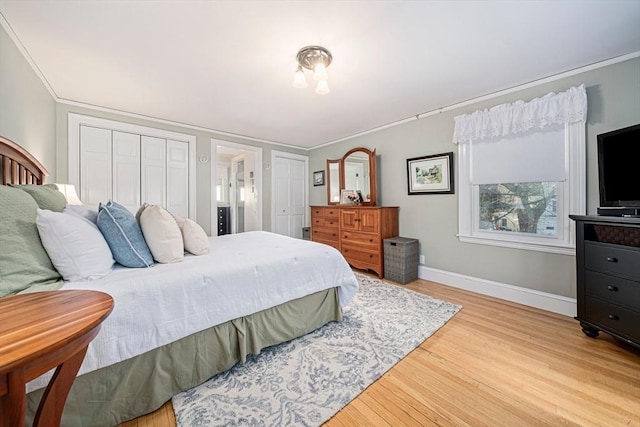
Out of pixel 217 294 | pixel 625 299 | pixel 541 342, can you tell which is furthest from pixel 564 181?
pixel 217 294

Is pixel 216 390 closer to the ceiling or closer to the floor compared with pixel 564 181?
closer to the floor

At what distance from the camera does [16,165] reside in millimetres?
1684

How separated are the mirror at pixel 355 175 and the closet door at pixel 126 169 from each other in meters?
2.93

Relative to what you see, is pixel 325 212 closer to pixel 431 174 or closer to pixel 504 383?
pixel 431 174

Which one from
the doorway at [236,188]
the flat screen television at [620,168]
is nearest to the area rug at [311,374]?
the flat screen television at [620,168]

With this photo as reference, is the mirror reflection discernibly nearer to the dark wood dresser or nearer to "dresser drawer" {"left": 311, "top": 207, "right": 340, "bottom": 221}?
"dresser drawer" {"left": 311, "top": 207, "right": 340, "bottom": 221}

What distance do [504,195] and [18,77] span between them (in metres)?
4.59

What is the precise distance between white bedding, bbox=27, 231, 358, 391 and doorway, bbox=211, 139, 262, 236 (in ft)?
7.98

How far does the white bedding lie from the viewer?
1.16 m

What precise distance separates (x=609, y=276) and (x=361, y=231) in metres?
2.42

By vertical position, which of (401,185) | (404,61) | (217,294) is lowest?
(217,294)

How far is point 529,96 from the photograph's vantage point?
8.37 ft

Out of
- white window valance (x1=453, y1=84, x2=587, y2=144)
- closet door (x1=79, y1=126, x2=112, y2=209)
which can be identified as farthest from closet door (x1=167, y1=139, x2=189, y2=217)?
white window valance (x1=453, y1=84, x2=587, y2=144)

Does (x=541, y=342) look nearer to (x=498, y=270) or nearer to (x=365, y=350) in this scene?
(x=498, y=270)
